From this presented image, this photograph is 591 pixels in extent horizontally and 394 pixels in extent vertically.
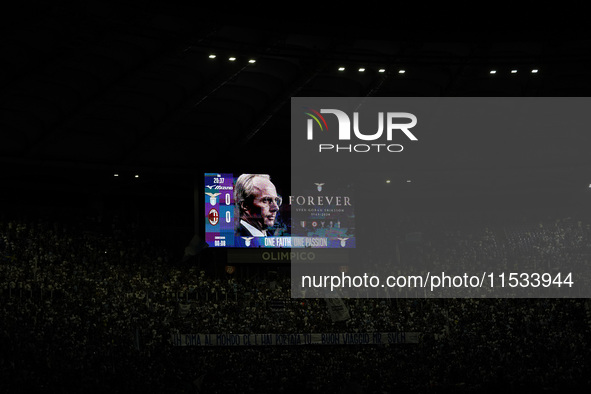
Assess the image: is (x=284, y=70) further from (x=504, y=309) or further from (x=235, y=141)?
(x=504, y=309)

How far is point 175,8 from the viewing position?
26484 millimetres

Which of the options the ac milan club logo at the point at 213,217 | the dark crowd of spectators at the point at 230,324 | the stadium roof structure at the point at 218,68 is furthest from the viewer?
the ac milan club logo at the point at 213,217

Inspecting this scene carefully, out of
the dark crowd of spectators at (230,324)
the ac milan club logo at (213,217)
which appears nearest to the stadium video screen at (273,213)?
the ac milan club logo at (213,217)

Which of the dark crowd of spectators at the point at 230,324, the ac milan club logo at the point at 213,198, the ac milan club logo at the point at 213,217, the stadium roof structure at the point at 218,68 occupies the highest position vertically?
the stadium roof structure at the point at 218,68

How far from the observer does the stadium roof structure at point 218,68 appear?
27.5 metres

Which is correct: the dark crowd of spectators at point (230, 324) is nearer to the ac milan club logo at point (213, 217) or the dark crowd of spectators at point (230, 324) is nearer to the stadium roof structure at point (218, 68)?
the ac milan club logo at point (213, 217)

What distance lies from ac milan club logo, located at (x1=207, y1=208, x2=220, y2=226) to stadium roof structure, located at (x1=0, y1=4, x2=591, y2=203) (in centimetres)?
395

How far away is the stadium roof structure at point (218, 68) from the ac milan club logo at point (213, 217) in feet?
12.9

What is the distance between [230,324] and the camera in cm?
3456

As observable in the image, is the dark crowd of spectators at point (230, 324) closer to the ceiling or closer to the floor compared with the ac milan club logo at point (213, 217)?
closer to the floor

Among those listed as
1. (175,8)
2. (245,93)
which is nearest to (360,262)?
(245,93)

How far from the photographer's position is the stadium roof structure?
27.5 metres

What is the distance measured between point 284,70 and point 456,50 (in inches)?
282

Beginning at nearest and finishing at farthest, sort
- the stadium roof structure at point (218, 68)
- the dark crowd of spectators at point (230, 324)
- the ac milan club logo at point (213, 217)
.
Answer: the stadium roof structure at point (218, 68), the dark crowd of spectators at point (230, 324), the ac milan club logo at point (213, 217)
